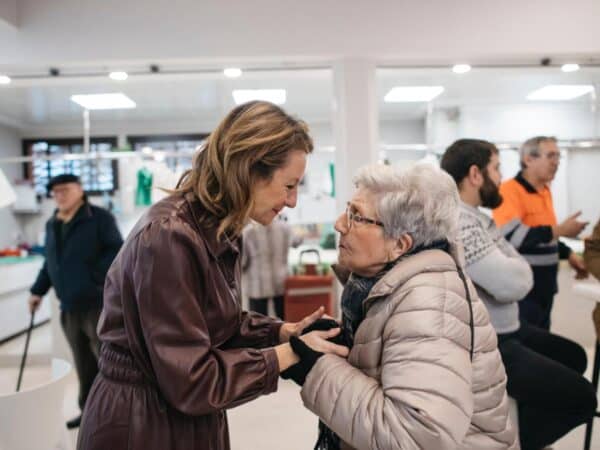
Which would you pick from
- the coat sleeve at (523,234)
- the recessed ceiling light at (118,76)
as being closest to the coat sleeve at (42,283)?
the recessed ceiling light at (118,76)

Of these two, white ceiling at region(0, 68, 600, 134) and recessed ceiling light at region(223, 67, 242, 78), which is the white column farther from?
recessed ceiling light at region(223, 67, 242, 78)

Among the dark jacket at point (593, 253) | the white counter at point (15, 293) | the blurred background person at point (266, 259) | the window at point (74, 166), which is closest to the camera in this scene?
the dark jacket at point (593, 253)

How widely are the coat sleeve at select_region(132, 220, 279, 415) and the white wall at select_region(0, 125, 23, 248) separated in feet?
23.0

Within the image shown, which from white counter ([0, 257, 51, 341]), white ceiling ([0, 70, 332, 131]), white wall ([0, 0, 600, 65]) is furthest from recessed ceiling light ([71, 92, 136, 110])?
white wall ([0, 0, 600, 65])

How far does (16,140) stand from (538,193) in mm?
7487

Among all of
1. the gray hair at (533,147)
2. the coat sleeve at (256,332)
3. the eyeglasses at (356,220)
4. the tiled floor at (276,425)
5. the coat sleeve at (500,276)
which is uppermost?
the gray hair at (533,147)

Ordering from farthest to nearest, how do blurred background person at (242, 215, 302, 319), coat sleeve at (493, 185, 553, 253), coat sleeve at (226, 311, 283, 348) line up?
1. blurred background person at (242, 215, 302, 319)
2. coat sleeve at (493, 185, 553, 253)
3. coat sleeve at (226, 311, 283, 348)

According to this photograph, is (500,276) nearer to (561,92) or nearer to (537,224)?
(537,224)

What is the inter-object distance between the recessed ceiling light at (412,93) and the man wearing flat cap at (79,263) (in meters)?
3.78

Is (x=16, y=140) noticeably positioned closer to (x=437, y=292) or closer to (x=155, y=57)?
(x=155, y=57)

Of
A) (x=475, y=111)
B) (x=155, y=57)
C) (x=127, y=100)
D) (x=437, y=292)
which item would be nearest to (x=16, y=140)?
(x=127, y=100)

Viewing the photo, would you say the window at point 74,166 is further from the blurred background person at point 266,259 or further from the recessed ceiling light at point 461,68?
the recessed ceiling light at point 461,68

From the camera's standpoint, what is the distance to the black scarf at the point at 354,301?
3.92ft

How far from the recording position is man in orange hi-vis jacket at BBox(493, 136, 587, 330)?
8.86 feet
